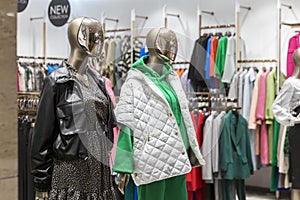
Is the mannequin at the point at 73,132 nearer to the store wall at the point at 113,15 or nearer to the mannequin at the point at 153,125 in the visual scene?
the mannequin at the point at 153,125

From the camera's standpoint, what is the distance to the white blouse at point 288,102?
4781mm

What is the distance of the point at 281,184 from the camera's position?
5.58 m

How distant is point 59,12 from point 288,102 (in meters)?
2.40

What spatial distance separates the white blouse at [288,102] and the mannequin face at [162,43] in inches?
84.7

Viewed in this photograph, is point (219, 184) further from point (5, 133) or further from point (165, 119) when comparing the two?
point (5, 133)

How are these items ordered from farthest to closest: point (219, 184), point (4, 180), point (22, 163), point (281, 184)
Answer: point (281, 184) → point (219, 184) → point (22, 163) → point (4, 180)

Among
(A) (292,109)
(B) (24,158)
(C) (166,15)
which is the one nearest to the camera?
(B) (24,158)

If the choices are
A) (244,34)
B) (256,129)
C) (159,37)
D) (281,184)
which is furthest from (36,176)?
(244,34)

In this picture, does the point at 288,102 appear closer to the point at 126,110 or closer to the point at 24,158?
the point at 24,158

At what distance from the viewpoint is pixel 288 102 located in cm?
484

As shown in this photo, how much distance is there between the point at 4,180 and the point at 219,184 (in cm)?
391

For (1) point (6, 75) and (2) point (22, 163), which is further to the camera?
(2) point (22, 163)

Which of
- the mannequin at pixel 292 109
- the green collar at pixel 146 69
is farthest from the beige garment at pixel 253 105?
the green collar at pixel 146 69

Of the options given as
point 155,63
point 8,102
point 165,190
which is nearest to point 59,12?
point 155,63
